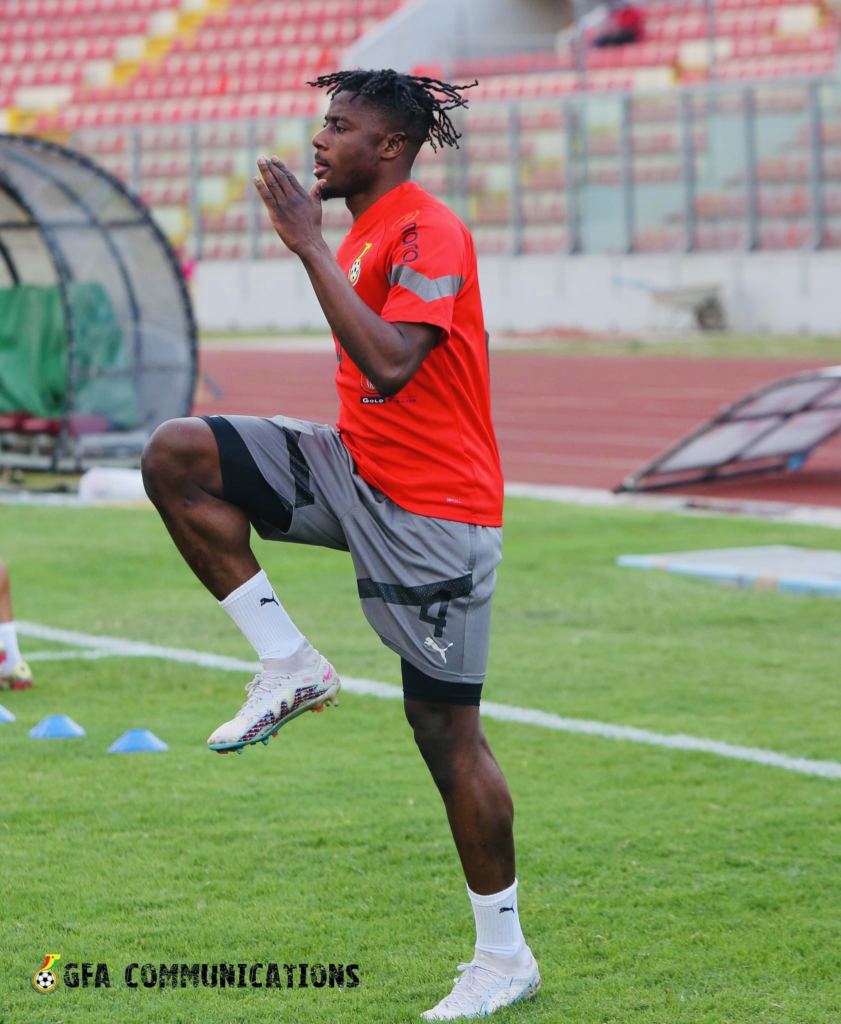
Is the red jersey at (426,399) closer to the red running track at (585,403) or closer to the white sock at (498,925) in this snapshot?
the white sock at (498,925)

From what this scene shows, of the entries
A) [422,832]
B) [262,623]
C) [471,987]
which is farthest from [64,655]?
[471,987]

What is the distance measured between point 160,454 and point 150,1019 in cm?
112

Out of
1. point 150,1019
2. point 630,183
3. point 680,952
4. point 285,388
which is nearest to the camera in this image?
point 150,1019

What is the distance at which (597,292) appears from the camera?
29.2 metres

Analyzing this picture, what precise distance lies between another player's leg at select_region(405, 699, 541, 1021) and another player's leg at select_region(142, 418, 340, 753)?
0.25 m

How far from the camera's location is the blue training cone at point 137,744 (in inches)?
213

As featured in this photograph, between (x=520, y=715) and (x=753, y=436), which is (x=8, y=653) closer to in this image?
(x=520, y=715)

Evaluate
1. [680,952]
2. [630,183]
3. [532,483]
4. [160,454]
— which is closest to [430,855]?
[680,952]

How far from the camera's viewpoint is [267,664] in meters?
3.49

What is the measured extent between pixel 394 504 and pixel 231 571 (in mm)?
371

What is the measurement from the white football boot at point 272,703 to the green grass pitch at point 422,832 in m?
0.55

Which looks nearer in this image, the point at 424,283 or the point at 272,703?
the point at 424,283

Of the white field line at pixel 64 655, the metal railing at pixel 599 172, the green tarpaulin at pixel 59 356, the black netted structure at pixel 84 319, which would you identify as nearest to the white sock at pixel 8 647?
the white field line at pixel 64 655

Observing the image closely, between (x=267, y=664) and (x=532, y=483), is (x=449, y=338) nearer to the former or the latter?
(x=267, y=664)
